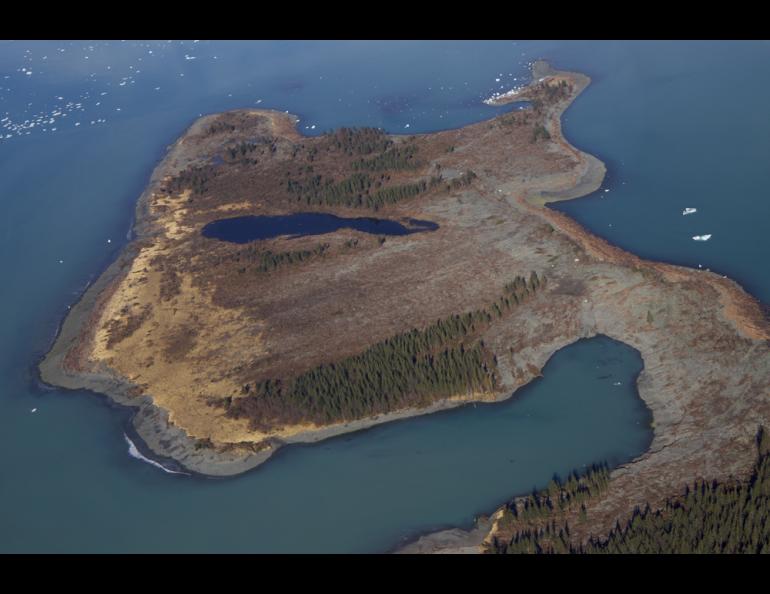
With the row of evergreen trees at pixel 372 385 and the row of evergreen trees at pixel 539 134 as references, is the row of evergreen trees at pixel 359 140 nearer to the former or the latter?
the row of evergreen trees at pixel 539 134

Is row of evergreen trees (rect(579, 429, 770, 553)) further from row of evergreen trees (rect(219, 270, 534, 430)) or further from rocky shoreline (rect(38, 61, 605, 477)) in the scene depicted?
row of evergreen trees (rect(219, 270, 534, 430))

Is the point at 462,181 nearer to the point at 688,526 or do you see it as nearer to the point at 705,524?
the point at 688,526

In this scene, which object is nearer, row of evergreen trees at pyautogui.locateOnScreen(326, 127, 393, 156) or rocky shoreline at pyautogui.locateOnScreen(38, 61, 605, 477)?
rocky shoreline at pyautogui.locateOnScreen(38, 61, 605, 477)

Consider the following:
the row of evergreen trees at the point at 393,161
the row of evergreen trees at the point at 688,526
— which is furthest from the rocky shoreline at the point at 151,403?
the row of evergreen trees at the point at 393,161

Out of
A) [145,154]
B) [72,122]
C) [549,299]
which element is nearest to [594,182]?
[549,299]

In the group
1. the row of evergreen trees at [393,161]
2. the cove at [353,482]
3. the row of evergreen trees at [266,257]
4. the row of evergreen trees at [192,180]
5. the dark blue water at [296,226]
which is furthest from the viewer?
the row of evergreen trees at [192,180]

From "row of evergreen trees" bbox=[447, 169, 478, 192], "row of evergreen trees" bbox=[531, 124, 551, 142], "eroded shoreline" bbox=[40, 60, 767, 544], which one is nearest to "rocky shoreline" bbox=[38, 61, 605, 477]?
"eroded shoreline" bbox=[40, 60, 767, 544]
